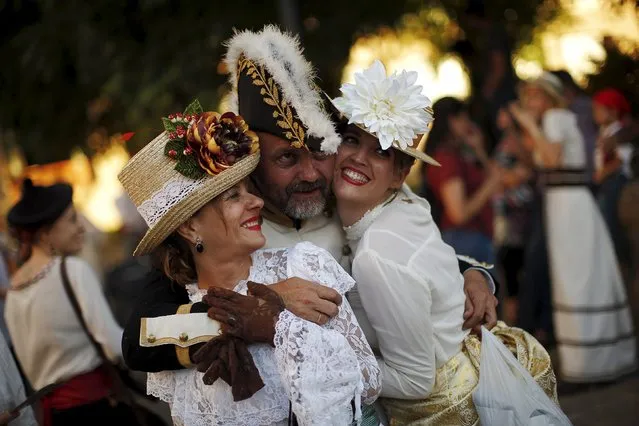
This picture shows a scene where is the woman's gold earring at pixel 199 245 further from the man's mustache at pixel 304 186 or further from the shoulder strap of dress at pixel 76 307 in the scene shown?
the shoulder strap of dress at pixel 76 307

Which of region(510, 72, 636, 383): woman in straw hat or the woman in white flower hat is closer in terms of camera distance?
the woman in white flower hat

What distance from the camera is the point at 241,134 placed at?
9.35 feet

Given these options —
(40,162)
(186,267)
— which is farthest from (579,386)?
(40,162)

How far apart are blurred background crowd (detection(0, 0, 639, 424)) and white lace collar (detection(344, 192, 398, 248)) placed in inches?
75.3

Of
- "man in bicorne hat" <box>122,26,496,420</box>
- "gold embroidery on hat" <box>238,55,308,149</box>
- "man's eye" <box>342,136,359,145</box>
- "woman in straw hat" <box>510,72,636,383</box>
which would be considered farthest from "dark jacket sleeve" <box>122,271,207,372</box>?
"woman in straw hat" <box>510,72,636,383</box>

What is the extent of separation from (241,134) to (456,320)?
1.10 meters

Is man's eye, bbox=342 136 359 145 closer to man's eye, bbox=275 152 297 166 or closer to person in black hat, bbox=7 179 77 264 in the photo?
man's eye, bbox=275 152 297 166

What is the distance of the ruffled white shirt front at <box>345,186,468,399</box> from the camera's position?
2.94m

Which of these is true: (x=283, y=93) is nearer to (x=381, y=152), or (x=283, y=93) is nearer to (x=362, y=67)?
(x=381, y=152)

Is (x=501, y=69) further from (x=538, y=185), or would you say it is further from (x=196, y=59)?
(x=196, y=59)

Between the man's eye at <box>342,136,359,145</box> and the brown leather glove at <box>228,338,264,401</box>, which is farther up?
the man's eye at <box>342,136,359,145</box>

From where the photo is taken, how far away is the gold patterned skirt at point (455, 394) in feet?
10.3

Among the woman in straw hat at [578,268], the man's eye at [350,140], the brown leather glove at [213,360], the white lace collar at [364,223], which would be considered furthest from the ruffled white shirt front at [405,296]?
the woman in straw hat at [578,268]

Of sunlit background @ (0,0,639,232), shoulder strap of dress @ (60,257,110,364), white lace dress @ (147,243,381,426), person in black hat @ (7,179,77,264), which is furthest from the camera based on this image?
sunlit background @ (0,0,639,232)
